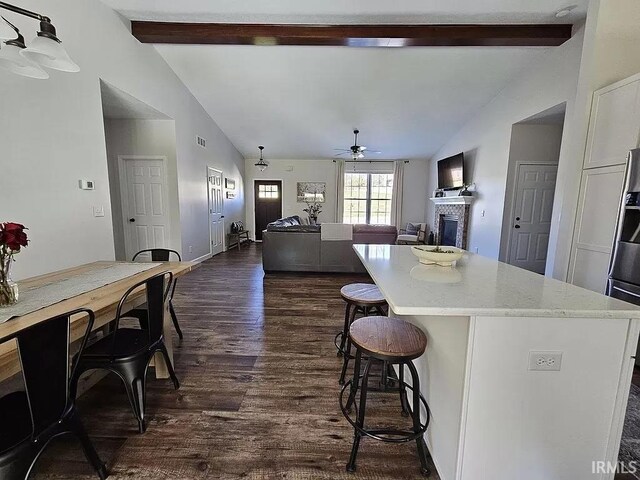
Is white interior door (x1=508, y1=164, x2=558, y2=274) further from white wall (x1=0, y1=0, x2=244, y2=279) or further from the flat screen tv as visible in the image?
white wall (x1=0, y1=0, x2=244, y2=279)

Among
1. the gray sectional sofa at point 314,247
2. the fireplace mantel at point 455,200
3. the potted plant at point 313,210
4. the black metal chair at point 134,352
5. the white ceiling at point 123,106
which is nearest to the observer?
the black metal chair at point 134,352

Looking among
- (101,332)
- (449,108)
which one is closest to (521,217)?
(449,108)

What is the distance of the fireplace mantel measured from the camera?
224 inches

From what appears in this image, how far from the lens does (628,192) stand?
202cm

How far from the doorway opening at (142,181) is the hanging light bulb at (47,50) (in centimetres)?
322

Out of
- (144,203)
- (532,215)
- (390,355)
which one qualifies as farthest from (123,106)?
(532,215)

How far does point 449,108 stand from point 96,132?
18.8 ft

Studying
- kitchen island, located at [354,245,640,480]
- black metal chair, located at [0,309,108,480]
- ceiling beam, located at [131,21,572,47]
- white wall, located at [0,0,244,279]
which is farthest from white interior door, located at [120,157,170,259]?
kitchen island, located at [354,245,640,480]

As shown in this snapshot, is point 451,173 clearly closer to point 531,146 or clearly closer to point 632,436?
point 531,146

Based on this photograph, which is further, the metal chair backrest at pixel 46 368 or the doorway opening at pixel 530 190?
the doorway opening at pixel 530 190

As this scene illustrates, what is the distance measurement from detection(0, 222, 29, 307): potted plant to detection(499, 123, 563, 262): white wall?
5668 millimetres

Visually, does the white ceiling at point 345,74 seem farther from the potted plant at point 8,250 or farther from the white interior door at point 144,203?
the potted plant at point 8,250

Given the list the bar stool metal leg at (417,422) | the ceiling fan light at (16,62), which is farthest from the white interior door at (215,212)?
the bar stool metal leg at (417,422)

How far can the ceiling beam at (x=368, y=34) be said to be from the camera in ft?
11.1
